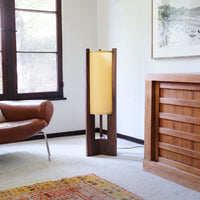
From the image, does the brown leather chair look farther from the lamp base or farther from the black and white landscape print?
the black and white landscape print

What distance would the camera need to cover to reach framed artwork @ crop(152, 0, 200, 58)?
3.05 meters

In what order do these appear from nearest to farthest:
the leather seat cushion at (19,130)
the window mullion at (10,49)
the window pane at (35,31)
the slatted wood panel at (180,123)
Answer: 1. the slatted wood panel at (180,123)
2. the leather seat cushion at (19,130)
3. the window mullion at (10,49)
4. the window pane at (35,31)

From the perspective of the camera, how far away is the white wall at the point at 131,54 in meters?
3.71

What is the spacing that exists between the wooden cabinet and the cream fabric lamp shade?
586 mm

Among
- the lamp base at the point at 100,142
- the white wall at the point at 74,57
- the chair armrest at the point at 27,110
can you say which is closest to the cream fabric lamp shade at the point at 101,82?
the lamp base at the point at 100,142

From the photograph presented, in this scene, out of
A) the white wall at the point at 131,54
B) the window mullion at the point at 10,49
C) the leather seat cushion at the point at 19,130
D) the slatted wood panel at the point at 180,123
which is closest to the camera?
the slatted wood panel at the point at 180,123

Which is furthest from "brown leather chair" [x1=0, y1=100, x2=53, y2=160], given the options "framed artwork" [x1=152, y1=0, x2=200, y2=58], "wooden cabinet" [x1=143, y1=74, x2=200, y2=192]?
"framed artwork" [x1=152, y1=0, x2=200, y2=58]

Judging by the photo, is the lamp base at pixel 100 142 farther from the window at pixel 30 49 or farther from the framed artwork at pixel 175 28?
the window at pixel 30 49

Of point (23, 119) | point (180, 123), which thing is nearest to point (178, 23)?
point (180, 123)

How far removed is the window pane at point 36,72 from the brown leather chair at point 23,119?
764 millimetres

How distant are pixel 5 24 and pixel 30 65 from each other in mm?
599

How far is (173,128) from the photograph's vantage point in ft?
8.64

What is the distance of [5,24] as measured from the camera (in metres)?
4.01

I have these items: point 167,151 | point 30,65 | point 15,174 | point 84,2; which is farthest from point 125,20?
point 15,174
